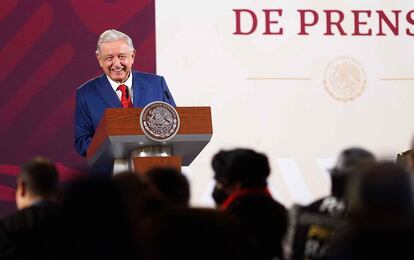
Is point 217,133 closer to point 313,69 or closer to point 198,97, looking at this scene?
point 198,97

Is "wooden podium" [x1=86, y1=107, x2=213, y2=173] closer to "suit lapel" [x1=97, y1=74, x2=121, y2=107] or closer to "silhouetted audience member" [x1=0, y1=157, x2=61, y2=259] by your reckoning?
"suit lapel" [x1=97, y1=74, x2=121, y2=107]

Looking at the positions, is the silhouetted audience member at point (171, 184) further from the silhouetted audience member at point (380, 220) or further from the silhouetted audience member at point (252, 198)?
the silhouetted audience member at point (380, 220)

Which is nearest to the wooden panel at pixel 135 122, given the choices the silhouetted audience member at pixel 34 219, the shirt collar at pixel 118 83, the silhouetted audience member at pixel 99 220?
the shirt collar at pixel 118 83

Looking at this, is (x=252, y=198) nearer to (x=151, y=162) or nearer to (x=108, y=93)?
(x=151, y=162)

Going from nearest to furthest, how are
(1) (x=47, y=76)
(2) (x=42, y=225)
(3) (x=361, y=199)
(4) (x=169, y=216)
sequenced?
(3) (x=361, y=199) → (4) (x=169, y=216) → (2) (x=42, y=225) → (1) (x=47, y=76)

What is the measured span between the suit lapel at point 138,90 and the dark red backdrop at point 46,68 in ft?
5.54

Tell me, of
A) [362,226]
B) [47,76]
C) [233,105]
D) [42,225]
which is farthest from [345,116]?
[362,226]

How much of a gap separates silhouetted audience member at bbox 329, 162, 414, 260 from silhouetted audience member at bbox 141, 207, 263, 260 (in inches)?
26.3

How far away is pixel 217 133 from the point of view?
30.2 ft

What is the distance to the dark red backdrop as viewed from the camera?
Result: 905 centimetres

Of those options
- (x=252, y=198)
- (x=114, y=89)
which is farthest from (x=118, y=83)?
(x=252, y=198)

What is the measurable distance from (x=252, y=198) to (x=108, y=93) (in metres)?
2.63

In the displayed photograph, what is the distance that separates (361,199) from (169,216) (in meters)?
0.82

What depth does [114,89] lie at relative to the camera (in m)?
7.56
